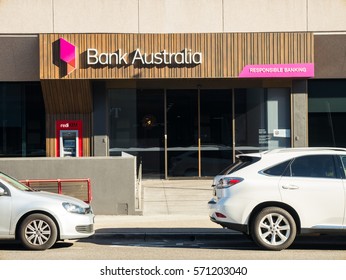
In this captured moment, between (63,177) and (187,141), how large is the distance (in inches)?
294

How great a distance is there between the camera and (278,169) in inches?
410

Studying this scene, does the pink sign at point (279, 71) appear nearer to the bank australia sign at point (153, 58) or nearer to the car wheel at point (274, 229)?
the bank australia sign at point (153, 58)

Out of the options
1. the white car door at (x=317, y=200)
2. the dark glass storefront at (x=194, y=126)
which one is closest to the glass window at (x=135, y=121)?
the dark glass storefront at (x=194, y=126)

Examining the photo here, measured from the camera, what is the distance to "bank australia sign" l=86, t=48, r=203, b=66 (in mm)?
20078

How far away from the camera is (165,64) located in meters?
20.2

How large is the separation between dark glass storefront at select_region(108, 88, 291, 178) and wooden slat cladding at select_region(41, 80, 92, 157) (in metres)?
0.85

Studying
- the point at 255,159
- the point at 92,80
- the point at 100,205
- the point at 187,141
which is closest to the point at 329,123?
the point at 187,141

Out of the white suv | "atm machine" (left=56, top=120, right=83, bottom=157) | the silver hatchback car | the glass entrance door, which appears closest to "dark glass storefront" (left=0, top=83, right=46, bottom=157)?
"atm machine" (left=56, top=120, right=83, bottom=157)

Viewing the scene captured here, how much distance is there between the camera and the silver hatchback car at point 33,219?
10.4m

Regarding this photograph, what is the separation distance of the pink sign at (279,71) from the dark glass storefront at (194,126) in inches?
53.0

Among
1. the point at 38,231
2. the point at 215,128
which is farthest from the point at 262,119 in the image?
the point at 38,231

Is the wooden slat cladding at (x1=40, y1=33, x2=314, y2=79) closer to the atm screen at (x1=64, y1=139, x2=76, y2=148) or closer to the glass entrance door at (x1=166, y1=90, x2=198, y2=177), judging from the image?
the glass entrance door at (x1=166, y1=90, x2=198, y2=177)
